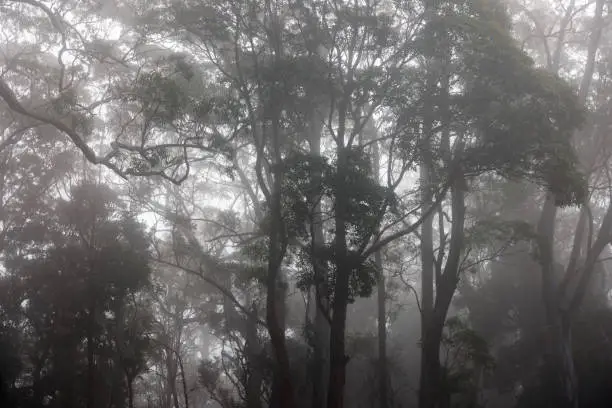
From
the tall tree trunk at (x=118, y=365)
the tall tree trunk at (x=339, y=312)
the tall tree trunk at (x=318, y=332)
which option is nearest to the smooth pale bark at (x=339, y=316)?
the tall tree trunk at (x=339, y=312)

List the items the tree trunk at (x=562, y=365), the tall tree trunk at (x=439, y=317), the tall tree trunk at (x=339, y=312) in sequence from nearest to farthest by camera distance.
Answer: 1. the tall tree trunk at (x=339, y=312)
2. the tall tree trunk at (x=439, y=317)
3. the tree trunk at (x=562, y=365)

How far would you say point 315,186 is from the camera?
1100 cm

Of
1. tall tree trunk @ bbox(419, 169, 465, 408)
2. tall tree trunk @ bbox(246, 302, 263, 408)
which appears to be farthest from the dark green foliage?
tall tree trunk @ bbox(419, 169, 465, 408)

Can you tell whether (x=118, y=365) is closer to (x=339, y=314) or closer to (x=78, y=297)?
(x=78, y=297)

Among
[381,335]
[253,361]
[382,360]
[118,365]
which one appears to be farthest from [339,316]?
[118,365]

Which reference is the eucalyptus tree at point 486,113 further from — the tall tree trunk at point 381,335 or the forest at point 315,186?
the tall tree trunk at point 381,335

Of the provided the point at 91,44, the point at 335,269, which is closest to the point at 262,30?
the point at 91,44

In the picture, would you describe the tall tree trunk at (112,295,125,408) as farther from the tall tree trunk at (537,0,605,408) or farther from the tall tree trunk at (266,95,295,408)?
the tall tree trunk at (537,0,605,408)

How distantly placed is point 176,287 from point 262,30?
1401 centimetres

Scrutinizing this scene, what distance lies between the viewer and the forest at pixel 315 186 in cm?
1135

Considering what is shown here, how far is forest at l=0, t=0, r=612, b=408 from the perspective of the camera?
1135 cm

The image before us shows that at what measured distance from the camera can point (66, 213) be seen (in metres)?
16.5

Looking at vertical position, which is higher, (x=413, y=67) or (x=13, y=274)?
(x=413, y=67)

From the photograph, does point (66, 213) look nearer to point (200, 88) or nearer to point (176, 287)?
point (200, 88)
